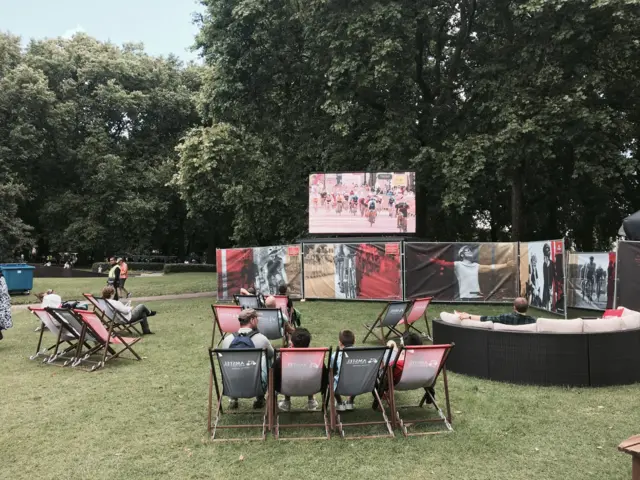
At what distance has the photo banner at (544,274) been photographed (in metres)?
12.1

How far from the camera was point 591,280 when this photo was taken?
43.8 ft

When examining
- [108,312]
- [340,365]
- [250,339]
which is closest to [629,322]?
[340,365]

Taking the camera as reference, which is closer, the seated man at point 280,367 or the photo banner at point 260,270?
the seated man at point 280,367

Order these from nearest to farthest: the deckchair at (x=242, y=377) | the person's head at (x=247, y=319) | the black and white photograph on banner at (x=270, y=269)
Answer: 1. the deckchair at (x=242, y=377)
2. the person's head at (x=247, y=319)
3. the black and white photograph on banner at (x=270, y=269)

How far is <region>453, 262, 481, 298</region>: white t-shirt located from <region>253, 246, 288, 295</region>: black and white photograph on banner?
552 cm

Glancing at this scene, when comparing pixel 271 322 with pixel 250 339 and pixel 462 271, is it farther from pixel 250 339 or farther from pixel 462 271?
pixel 462 271

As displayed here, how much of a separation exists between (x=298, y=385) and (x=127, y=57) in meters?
40.5

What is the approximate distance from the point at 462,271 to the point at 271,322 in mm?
8057

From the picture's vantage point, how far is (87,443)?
198 inches

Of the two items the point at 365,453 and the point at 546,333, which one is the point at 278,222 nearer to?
the point at 546,333

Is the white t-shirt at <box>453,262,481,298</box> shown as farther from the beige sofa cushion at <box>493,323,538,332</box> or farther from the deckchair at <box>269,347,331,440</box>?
the deckchair at <box>269,347,331,440</box>

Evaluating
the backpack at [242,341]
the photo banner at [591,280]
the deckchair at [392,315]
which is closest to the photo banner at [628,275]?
the photo banner at [591,280]

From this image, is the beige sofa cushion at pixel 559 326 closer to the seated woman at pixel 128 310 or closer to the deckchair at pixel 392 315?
the deckchair at pixel 392 315

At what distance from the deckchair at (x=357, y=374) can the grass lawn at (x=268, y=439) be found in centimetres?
34
